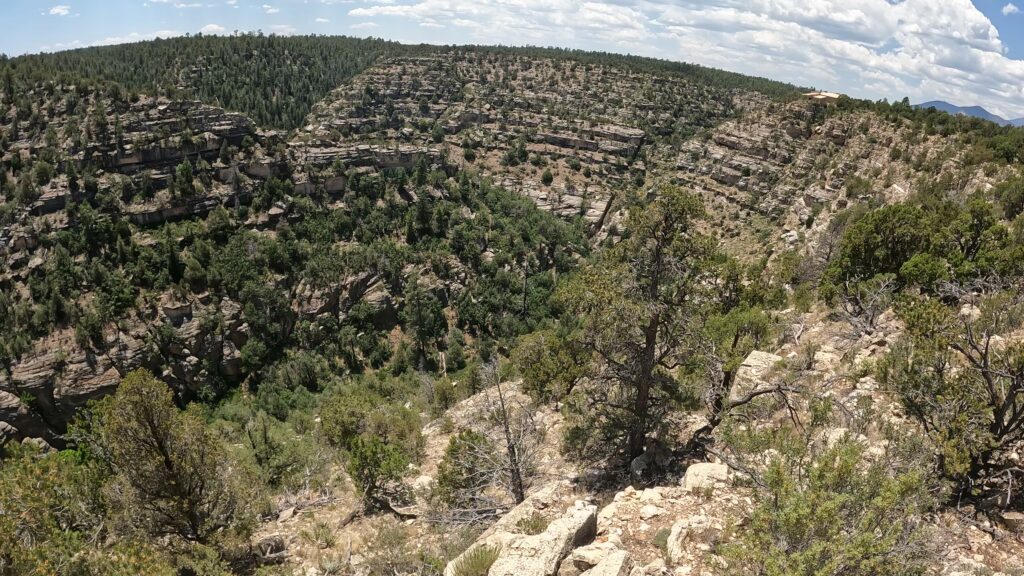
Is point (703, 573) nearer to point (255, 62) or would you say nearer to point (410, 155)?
point (410, 155)

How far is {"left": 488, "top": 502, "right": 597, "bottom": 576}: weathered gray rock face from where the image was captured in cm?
896

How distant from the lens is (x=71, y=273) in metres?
49.9

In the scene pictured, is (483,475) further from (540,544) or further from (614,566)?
(614,566)

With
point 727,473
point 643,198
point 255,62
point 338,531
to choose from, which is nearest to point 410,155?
point 643,198

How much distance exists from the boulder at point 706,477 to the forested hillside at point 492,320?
0.45 feet

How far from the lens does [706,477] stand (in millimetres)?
11914

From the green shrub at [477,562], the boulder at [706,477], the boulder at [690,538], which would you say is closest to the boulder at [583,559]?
the boulder at [690,538]

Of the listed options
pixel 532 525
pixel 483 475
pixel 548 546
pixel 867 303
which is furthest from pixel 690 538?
pixel 867 303

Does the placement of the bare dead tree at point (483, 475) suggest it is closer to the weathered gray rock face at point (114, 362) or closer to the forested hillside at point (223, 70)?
the weathered gray rock face at point (114, 362)

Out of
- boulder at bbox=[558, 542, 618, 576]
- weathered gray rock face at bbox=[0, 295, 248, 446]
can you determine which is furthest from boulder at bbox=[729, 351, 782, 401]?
weathered gray rock face at bbox=[0, 295, 248, 446]

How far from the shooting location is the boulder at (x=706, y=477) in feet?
38.5

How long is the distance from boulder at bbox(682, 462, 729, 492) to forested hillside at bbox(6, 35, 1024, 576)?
0.14 m

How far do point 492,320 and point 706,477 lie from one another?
177 feet

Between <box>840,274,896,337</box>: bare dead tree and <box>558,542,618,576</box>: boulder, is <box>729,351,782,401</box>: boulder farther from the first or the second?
<box>558,542,618,576</box>: boulder
